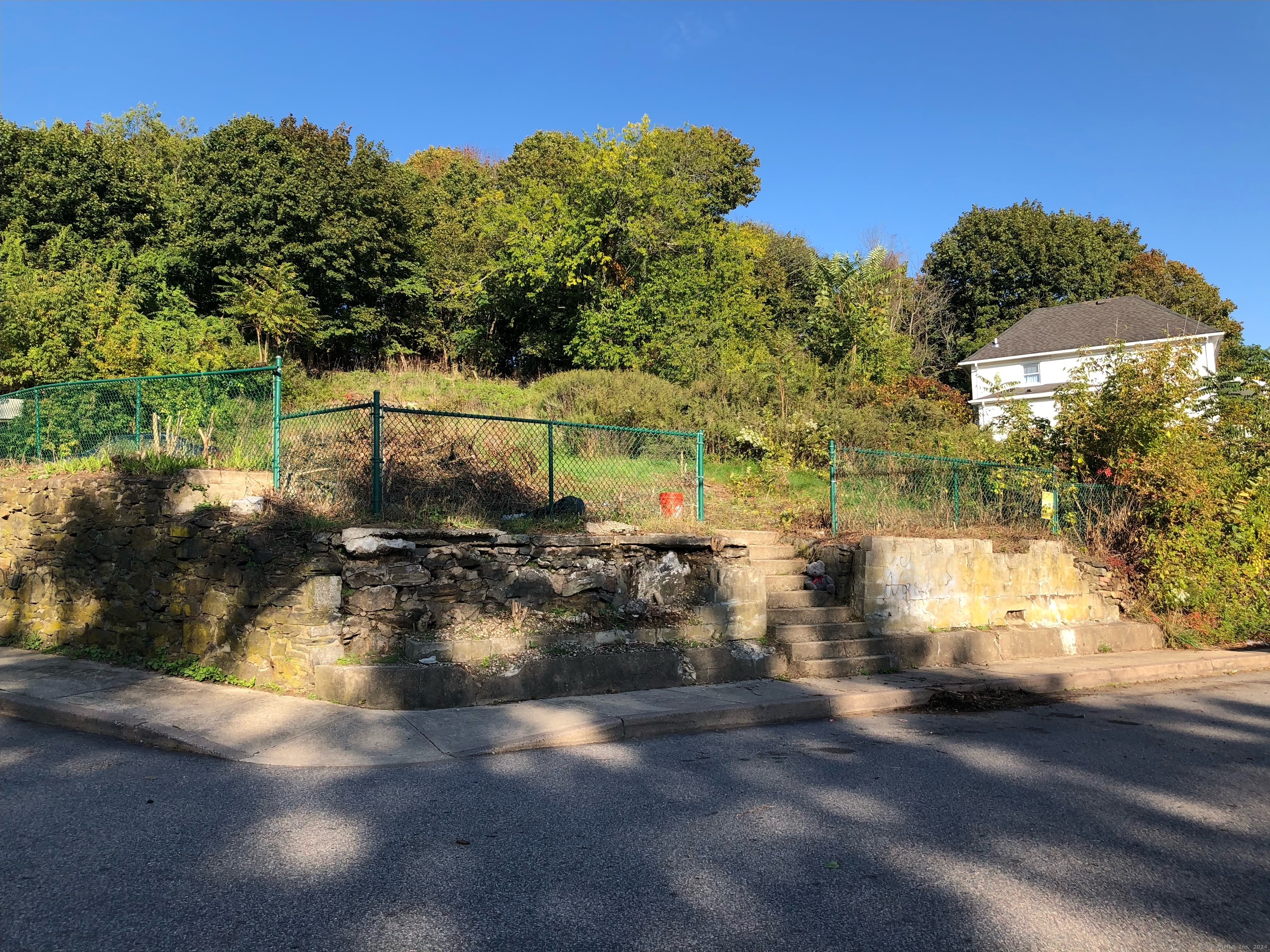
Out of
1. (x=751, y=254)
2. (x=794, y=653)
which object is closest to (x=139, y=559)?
(x=794, y=653)

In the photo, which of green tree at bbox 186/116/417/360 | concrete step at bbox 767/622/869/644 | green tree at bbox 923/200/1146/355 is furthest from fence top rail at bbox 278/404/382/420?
green tree at bbox 923/200/1146/355

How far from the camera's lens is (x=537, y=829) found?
180 inches

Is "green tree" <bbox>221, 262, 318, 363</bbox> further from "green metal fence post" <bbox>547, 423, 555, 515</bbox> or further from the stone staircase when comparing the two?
the stone staircase

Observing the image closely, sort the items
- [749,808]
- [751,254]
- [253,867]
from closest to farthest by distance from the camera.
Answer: [253,867] → [749,808] → [751,254]

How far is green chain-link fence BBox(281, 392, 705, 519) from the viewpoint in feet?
26.9

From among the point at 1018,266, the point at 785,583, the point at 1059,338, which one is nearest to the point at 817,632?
the point at 785,583

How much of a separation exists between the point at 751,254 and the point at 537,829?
118 feet

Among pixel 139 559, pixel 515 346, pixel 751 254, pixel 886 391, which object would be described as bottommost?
pixel 139 559

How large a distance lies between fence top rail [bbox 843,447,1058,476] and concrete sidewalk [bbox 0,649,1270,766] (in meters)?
3.01

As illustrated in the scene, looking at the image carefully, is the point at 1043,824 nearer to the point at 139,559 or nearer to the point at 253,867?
the point at 253,867

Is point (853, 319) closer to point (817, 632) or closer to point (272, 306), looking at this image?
point (817, 632)

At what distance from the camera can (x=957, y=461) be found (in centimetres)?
1170

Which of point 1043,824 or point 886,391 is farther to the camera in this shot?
point 886,391

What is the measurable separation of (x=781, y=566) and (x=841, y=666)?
5.54ft
